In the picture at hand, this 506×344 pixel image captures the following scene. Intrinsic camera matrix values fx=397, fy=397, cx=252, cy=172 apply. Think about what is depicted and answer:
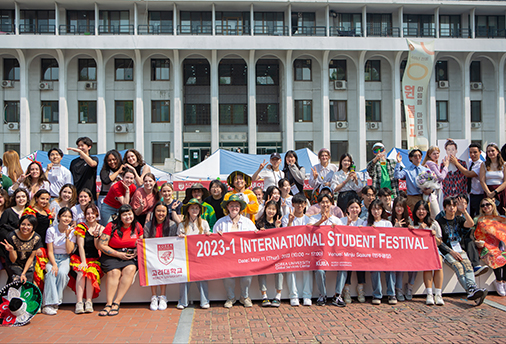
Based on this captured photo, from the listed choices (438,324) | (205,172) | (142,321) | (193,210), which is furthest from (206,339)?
(205,172)

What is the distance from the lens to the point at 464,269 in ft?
22.1

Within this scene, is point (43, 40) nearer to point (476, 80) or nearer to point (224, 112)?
point (224, 112)

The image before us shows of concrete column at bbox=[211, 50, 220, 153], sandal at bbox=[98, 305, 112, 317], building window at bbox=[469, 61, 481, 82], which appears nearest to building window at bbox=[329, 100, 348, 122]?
concrete column at bbox=[211, 50, 220, 153]

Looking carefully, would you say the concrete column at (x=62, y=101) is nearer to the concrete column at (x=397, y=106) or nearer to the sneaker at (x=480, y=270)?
the concrete column at (x=397, y=106)

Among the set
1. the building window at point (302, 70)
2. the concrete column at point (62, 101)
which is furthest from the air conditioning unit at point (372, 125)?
the concrete column at point (62, 101)

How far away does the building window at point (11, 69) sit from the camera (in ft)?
97.2

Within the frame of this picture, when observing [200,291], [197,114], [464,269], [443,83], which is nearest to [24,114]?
[197,114]

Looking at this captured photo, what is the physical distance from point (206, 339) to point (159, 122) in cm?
2665

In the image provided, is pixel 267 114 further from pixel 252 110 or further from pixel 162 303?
pixel 162 303

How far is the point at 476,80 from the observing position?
3166 cm

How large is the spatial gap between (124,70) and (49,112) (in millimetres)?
6410

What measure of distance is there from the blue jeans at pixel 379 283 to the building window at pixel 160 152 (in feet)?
82.9

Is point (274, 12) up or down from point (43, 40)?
up

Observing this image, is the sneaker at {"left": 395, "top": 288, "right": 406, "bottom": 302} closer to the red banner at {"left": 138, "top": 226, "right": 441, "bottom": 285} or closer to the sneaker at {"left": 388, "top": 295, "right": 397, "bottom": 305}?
the sneaker at {"left": 388, "top": 295, "right": 397, "bottom": 305}
